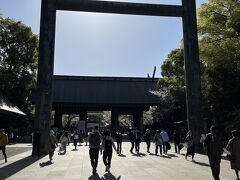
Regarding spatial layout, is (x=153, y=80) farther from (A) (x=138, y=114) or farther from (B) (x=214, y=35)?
(B) (x=214, y=35)

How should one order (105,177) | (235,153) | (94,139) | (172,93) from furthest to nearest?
(172,93)
(94,139)
(105,177)
(235,153)

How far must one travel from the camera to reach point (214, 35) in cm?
2364

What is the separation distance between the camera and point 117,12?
22.2 meters

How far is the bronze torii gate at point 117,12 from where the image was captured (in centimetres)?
2091

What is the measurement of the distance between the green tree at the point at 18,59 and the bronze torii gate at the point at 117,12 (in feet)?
52.4

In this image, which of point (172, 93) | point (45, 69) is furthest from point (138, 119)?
point (45, 69)

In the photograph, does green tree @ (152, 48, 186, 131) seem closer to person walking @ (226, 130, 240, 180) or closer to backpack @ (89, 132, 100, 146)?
backpack @ (89, 132, 100, 146)

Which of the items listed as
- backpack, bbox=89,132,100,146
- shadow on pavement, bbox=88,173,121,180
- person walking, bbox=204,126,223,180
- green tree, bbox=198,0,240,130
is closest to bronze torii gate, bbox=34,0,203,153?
green tree, bbox=198,0,240,130

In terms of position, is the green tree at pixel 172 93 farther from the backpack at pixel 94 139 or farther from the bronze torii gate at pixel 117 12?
the backpack at pixel 94 139

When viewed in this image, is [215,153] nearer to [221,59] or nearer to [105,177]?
[105,177]

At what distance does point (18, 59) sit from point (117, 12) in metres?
18.4

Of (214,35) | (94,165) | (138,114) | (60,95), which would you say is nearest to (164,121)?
(138,114)

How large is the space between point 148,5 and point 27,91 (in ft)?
67.5

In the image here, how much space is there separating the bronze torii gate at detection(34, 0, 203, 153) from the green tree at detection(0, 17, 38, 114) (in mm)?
15963
